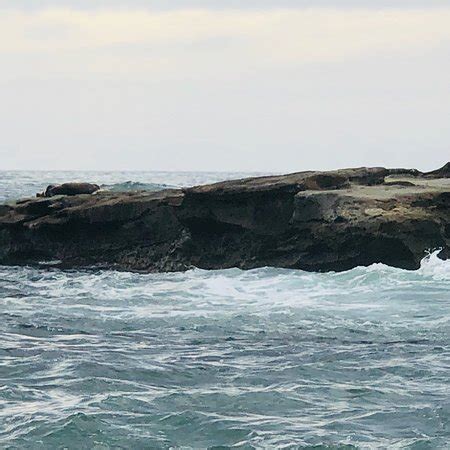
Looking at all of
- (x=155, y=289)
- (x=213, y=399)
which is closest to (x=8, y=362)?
(x=213, y=399)

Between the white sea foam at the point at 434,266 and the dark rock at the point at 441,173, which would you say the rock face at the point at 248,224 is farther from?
the white sea foam at the point at 434,266

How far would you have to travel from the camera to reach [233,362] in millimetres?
15227

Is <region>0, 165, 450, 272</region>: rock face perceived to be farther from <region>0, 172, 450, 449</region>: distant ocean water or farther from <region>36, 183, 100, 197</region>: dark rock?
<region>36, 183, 100, 197</region>: dark rock

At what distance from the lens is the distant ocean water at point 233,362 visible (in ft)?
38.4

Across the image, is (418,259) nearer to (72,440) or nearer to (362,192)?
(362,192)

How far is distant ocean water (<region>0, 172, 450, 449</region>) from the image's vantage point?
11.7 m

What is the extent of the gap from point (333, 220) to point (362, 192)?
1.72m

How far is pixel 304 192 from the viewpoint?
25688mm

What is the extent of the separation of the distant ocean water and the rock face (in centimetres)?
89

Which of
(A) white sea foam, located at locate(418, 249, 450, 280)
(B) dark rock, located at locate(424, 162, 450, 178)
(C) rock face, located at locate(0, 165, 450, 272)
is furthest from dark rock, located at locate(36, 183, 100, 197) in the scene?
(A) white sea foam, located at locate(418, 249, 450, 280)

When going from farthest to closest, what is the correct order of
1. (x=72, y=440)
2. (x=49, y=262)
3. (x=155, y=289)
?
(x=49, y=262)
(x=155, y=289)
(x=72, y=440)

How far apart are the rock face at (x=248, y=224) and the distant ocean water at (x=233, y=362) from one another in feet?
2.92

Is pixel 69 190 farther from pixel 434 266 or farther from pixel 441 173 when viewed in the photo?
pixel 434 266

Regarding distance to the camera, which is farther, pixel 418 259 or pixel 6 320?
pixel 418 259
